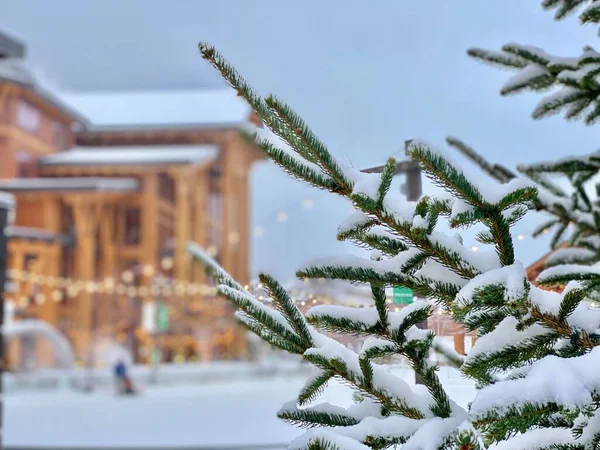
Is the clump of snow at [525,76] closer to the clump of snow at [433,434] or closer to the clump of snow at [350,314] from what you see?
the clump of snow at [350,314]

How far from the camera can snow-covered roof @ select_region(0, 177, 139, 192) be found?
23297mm

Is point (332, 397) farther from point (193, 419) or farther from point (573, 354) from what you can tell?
point (193, 419)

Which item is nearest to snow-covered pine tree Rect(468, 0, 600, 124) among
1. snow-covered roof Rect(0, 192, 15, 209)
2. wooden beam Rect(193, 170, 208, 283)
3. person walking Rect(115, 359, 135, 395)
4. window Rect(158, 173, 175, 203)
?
snow-covered roof Rect(0, 192, 15, 209)

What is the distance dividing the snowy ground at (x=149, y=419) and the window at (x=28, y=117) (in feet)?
29.9

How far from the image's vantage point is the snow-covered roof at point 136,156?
25.2 metres

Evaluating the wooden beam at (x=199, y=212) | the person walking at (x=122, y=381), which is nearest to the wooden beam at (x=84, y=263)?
the wooden beam at (x=199, y=212)

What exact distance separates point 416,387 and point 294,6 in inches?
156

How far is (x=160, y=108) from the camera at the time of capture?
29.2m

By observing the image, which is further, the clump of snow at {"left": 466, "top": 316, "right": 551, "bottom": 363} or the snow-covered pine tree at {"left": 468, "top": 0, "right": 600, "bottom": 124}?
the snow-covered pine tree at {"left": 468, "top": 0, "right": 600, "bottom": 124}

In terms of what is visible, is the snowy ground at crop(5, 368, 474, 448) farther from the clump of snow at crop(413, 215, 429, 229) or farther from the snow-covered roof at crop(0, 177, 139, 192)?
the clump of snow at crop(413, 215, 429, 229)

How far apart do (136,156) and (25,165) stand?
12.4 ft

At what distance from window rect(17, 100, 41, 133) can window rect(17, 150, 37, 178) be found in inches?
34.3

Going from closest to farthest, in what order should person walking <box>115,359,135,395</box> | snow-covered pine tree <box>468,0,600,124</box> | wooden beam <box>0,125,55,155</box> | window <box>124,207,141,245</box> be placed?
snow-covered pine tree <box>468,0,600,124</box>, person walking <box>115,359,135,395</box>, wooden beam <box>0,125,55,155</box>, window <box>124,207,141,245</box>

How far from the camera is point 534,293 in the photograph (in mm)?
1124
